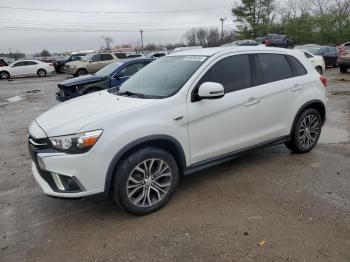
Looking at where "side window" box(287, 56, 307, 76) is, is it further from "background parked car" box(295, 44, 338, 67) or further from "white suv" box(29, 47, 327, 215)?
"background parked car" box(295, 44, 338, 67)

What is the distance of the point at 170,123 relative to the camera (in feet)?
13.0

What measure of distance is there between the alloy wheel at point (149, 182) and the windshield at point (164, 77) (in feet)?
2.72

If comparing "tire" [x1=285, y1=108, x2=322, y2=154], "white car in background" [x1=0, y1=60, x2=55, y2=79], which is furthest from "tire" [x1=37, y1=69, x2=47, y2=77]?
"tire" [x1=285, y1=108, x2=322, y2=154]

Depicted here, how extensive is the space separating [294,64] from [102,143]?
3.32 meters

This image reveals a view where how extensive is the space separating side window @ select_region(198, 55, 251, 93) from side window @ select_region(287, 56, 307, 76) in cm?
93

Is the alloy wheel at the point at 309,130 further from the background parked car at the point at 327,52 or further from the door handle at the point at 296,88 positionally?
the background parked car at the point at 327,52

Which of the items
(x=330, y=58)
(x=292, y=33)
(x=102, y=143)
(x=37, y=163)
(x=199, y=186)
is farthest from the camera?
(x=292, y=33)

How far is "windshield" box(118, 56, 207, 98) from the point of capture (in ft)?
14.2

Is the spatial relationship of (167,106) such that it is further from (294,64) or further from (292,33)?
(292,33)

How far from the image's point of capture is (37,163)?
3.82 m

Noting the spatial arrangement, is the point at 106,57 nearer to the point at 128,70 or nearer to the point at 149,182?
the point at 128,70

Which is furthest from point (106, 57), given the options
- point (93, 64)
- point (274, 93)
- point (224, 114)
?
point (224, 114)

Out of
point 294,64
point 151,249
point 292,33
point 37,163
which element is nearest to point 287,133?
point 294,64

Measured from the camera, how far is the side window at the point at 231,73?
4484mm
